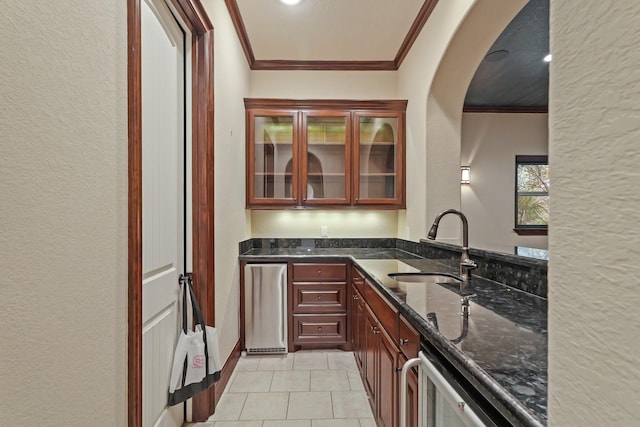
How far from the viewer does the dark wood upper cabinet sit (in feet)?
11.3

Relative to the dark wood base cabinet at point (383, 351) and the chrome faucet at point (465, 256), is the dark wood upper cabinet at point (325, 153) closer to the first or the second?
the dark wood base cabinet at point (383, 351)

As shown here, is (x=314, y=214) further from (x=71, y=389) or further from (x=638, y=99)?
(x=638, y=99)

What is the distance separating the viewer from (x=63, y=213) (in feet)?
2.79

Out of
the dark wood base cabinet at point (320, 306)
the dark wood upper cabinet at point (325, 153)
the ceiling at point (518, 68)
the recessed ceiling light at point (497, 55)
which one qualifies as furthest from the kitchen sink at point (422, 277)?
Result: the recessed ceiling light at point (497, 55)

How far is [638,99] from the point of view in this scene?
313 millimetres

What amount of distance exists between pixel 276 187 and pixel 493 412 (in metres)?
2.93

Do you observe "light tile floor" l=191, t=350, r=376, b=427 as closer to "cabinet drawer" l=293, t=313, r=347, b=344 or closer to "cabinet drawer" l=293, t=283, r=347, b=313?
"cabinet drawer" l=293, t=313, r=347, b=344

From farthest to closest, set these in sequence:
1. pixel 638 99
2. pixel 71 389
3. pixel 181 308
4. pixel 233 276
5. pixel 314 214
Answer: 1. pixel 314 214
2. pixel 233 276
3. pixel 181 308
4. pixel 71 389
5. pixel 638 99

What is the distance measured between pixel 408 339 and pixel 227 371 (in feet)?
5.77

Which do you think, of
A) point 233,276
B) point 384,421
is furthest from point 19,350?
point 233,276

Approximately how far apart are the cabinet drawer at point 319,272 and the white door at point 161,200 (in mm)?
1322

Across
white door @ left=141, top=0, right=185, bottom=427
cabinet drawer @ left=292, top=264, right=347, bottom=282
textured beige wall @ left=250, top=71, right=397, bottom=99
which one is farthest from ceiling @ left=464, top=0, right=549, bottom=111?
white door @ left=141, top=0, right=185, bottom=427

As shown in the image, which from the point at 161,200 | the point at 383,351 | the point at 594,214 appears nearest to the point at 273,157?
the point at 161,200

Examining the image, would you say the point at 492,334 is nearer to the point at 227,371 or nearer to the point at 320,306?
the point at 227,371
